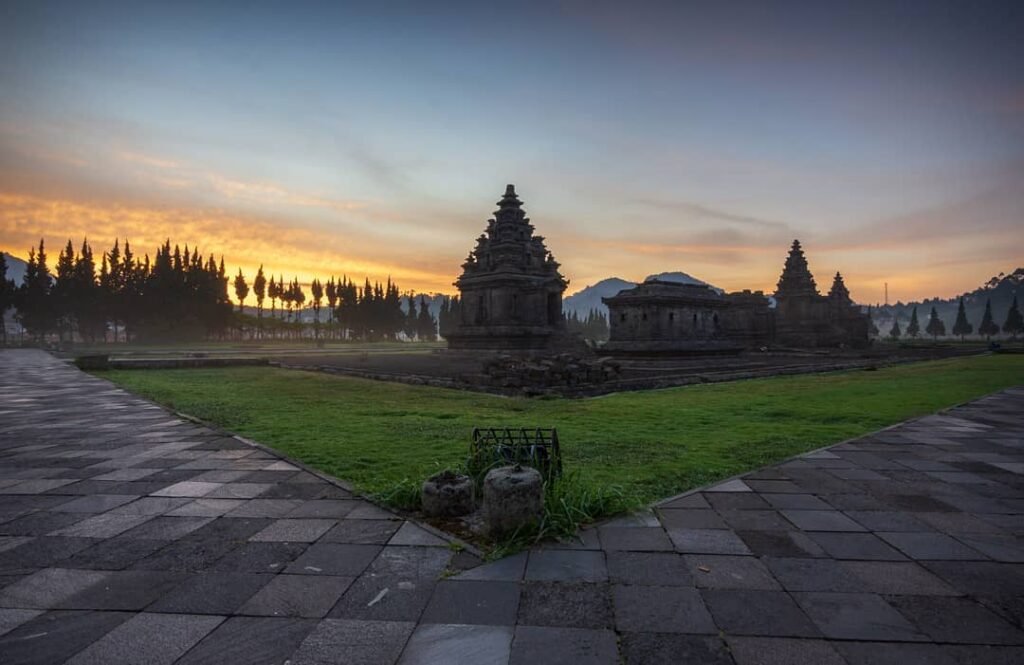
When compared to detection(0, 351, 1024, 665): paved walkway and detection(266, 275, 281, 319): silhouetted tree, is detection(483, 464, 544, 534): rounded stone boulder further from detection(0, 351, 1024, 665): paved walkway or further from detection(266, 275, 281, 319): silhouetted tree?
detection(266, 275, 281, 319): silhouetted tree

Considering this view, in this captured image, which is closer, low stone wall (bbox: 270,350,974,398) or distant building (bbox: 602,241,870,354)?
low stone wall (bbox: 270,350,974,398)

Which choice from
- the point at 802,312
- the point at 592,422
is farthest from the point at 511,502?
the point at 802,312

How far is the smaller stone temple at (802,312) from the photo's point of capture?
4797 cm

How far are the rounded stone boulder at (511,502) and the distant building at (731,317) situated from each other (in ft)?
91.3

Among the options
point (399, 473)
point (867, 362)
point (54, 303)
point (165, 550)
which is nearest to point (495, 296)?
point (867, 362)

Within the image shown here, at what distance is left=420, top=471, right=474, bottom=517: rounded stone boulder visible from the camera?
504 cm

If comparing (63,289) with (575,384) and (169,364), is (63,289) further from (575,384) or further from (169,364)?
(575,384)

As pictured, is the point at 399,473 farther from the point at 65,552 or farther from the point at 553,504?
the point at 65,552

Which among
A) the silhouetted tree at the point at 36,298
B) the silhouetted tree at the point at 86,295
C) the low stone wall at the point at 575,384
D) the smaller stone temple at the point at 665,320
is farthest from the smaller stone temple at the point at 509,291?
the silhouetted tree at the point at 36,298

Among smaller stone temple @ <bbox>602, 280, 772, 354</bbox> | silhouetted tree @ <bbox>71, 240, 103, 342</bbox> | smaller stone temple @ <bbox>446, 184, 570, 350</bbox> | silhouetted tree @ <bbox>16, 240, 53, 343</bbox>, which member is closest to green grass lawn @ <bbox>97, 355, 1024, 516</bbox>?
smaller stone temple @ <bbox>602, 280, 772, 354</bbox>

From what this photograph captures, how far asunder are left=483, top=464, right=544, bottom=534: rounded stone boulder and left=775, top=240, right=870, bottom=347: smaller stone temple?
165 feet

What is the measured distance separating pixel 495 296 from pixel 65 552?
32.6m

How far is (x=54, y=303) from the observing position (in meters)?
63.1

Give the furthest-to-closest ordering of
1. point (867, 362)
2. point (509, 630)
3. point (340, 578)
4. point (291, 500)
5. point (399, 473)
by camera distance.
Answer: point (867, 362)
point (399, 473)
point (291, 500)
point (340, 578)
point (509, 630)
